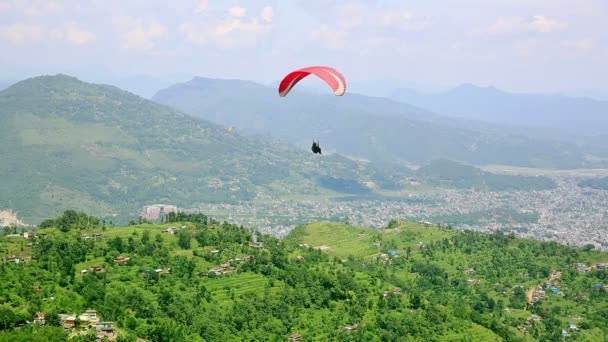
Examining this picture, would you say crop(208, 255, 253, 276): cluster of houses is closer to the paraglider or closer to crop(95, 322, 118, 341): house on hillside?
crop(95, 322, 118, 341): house on hillside

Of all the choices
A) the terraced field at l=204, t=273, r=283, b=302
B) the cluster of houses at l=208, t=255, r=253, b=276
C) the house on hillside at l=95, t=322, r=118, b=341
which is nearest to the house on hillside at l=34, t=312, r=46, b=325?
the house on hillside at l=95, t=322, r=118, b=341

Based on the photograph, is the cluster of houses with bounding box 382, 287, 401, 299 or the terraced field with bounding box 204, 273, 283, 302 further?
the cluster of houses with bounding box 382, 287, 401, 299

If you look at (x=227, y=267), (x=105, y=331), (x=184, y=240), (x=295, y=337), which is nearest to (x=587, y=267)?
(x=227, y=267)

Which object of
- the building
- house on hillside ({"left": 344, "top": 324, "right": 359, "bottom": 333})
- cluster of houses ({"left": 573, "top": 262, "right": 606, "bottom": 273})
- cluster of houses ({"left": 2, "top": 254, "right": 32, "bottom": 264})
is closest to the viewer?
cluster of houses ({"left": 2, "top": 254, "right": 32, "bottom": 264})

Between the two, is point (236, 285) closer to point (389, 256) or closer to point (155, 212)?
point (389, 256)

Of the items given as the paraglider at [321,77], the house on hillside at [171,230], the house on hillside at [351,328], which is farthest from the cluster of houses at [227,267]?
the paraglider at [321,77]

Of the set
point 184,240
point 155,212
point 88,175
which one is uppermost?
point 184,240

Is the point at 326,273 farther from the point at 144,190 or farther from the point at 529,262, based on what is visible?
the point at 144,190
